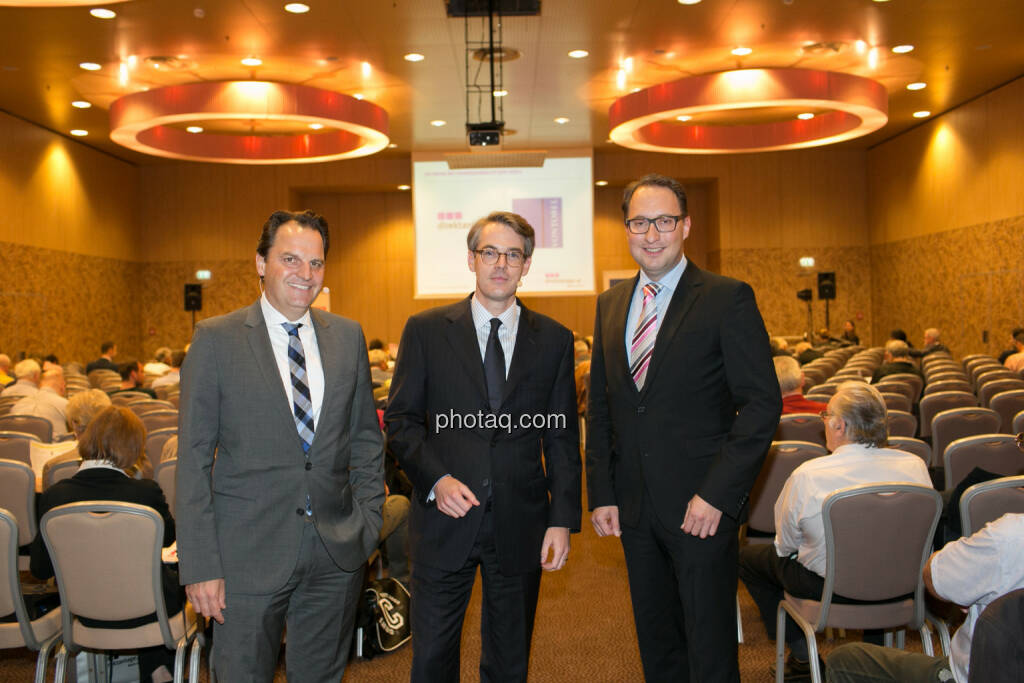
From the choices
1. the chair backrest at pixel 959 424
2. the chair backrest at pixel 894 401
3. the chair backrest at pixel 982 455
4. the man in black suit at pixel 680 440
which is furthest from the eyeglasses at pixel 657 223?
the chair backrest at pixel 894 401

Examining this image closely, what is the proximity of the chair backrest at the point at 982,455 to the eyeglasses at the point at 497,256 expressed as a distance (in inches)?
117

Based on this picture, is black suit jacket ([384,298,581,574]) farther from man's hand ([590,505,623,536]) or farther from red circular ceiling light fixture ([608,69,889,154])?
red circular ceiling light fixture ([608,69,889,154])

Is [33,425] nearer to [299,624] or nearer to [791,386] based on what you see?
[299,624]

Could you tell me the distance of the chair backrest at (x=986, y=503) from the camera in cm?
293

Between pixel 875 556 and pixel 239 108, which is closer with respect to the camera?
pixel 875 556

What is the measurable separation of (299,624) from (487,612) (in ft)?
1.92

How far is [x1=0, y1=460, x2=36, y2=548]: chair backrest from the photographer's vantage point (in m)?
4.30

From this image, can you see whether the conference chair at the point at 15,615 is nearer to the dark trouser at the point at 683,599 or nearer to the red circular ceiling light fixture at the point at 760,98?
the dark trouser at the point at 683,599

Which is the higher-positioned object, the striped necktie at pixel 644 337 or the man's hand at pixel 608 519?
the striped necktie at pixel 644 337

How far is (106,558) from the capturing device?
3.08m

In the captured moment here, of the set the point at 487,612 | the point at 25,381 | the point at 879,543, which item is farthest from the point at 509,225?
the point at 25,381

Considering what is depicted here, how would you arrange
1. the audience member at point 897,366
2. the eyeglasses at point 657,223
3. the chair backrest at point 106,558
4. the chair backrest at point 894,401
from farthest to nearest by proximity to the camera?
the audience member at point 897,366 → the chair backrest at point 894,401 → the chair backrest at point 106,558 → the eyeglasses at point 657,223

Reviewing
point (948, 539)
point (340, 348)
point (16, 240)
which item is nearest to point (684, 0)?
point (948, 539)

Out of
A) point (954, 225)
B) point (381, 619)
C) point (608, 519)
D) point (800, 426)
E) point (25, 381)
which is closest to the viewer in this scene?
point (608, 519)
